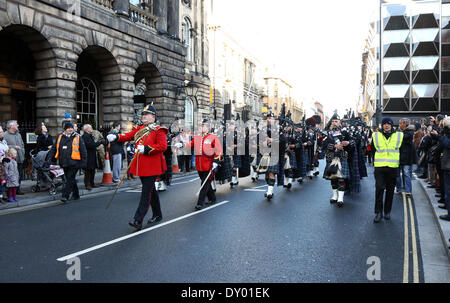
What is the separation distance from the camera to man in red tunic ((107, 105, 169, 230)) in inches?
237

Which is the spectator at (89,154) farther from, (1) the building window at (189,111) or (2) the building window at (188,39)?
(2) the building window at (188,39)

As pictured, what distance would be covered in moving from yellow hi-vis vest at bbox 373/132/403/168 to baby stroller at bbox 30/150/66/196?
26.1 ft

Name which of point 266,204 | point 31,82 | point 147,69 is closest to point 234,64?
point 147,69

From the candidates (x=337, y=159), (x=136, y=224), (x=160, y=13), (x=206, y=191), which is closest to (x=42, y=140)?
(x=206, y=191)

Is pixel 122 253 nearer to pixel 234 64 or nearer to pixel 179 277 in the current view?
pixel 179 277

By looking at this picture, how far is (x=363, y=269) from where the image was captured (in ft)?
13.9

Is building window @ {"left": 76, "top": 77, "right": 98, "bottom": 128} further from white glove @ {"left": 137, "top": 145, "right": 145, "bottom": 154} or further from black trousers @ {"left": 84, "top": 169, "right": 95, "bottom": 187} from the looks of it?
white glove @ {"left": 137, "top": 145, "right": 145, "bottom": 154}

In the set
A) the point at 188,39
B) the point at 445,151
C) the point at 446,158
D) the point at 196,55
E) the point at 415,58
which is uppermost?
the point at 415,58

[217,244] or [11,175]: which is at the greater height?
[11,175]

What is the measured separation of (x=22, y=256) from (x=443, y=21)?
46.3m

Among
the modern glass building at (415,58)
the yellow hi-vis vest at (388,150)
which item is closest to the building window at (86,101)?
the yellow hi-vis vest at (388,150)

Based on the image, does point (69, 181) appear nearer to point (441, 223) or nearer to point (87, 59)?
point (441, 223)

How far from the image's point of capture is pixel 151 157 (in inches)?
244

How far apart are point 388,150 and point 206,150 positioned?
385 cm
